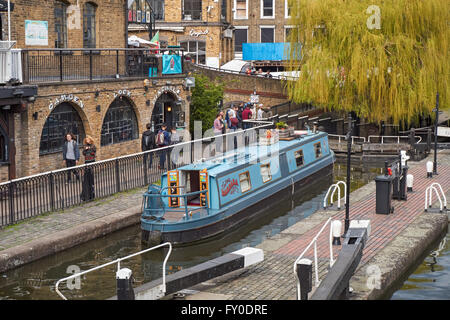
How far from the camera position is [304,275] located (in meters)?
9.98

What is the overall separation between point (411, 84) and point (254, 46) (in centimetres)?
2335

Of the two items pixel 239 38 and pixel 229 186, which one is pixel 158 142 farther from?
pixel 239 38

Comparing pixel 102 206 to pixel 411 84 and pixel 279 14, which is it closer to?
pixel 411 84

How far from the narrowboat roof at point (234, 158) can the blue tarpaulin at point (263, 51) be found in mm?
28186

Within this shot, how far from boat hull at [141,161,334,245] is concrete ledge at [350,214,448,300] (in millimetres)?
4145

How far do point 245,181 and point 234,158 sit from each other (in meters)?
0.68

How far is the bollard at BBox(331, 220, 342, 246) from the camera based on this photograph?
13.2 meters

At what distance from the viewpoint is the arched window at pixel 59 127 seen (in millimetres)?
20219

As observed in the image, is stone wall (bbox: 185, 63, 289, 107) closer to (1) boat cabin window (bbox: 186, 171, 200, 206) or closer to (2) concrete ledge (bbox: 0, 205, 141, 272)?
(1) boat cabin window (bbox: 186, 171, 200, 206)

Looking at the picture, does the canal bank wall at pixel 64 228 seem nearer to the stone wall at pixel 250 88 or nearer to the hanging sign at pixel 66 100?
the hanging sign at pixel 66 100

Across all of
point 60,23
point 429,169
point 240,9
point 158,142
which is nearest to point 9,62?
point 60,23

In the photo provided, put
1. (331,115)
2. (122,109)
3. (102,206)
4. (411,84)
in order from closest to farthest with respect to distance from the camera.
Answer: (102,206)
(122,109)
(411,84)
(331,115)

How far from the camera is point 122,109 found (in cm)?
Result: 2364

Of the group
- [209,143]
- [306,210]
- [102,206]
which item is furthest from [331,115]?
[102,206]
